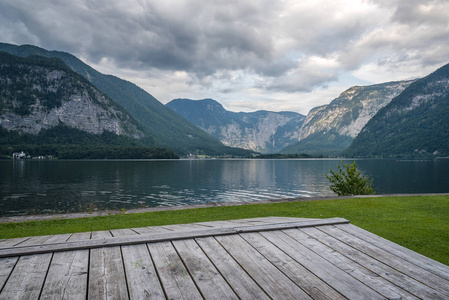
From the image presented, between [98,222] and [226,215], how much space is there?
16.7ft

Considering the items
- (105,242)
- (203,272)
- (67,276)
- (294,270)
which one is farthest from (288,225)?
(67,276)

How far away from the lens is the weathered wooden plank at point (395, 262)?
326cm

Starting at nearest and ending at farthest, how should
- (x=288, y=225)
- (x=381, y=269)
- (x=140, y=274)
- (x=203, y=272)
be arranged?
(x=140, y=274) → (x=203, y=272) → (x=381, y=269) → (x=288, y=225)

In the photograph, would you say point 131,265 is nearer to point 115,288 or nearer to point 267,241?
point 115,288

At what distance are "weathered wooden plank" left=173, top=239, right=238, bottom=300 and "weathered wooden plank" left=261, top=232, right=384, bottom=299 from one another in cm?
116

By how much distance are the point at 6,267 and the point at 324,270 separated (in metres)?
3.80

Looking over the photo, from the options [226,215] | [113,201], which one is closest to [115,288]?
[226,215]

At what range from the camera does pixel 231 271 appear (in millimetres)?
3428

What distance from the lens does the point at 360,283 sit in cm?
322

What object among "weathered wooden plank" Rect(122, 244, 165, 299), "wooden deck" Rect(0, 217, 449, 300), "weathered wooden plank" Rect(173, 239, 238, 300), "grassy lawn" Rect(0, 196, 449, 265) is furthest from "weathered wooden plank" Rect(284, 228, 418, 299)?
→ "grassy lawn" Rect(0, 196, 449, 265)

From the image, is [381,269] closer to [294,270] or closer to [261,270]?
[294,270]

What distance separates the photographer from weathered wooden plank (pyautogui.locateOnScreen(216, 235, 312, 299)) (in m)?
2.98

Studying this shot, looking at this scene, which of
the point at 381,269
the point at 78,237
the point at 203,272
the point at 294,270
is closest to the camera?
the point at 203,272

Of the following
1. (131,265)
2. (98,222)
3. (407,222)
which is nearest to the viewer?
(131,265)
